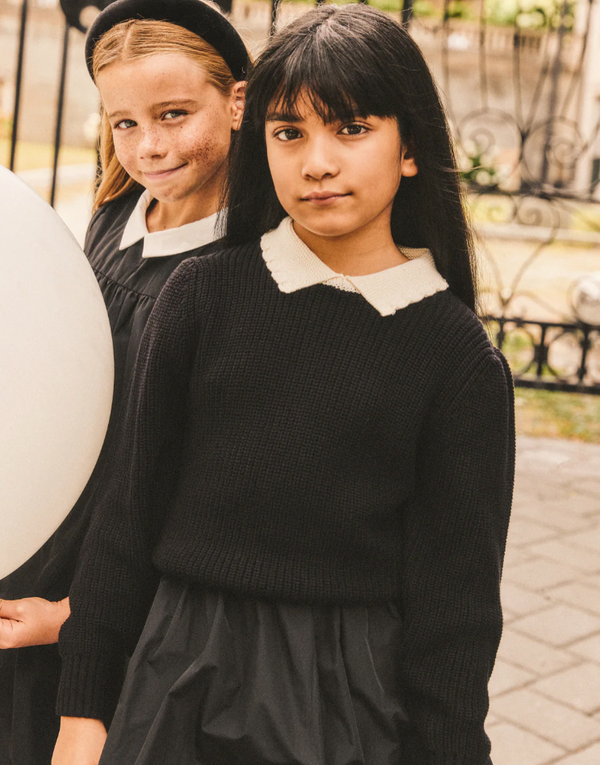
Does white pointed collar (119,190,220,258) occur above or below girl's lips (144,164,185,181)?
below

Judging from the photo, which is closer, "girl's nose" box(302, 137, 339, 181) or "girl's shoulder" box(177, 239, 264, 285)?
"girl's nose" box(302, 137, 339, 181)

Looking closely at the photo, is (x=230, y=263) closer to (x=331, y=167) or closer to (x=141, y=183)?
(x=331, y=167)

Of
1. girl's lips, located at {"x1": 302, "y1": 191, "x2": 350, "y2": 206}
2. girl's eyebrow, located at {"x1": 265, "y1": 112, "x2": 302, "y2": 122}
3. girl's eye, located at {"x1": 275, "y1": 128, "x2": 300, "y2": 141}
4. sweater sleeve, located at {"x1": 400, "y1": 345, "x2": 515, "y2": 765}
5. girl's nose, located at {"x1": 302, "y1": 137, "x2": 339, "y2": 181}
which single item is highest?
girl's eyebrow, located at {"x1": 265, "y1": 112, "x2": 302, "y2": 122}

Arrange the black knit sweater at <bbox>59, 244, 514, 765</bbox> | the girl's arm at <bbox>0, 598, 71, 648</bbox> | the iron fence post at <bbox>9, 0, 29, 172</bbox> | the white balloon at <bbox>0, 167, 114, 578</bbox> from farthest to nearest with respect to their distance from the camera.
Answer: the iron fence post at <bbox>9, 0, 29, 172</bbox>
the girl's arm at <bbox>0, 598, 71, 648</bbox>
the black knit sweater at <bbox>59, 244, 514, 765</bbox>
the white balloon at <bbox>0, 167, 114, 578</bbox>

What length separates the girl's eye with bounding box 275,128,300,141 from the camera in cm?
127

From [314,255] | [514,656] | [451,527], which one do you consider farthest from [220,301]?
[514,656]

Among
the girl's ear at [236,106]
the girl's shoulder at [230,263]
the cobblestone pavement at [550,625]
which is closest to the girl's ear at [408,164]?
the girl's shoulder at [230,263]

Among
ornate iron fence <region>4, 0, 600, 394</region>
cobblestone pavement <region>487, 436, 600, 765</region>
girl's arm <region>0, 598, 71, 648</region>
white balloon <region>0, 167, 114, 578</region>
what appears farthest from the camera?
ornate iron fence <region>4, 0, 600, 394</region>

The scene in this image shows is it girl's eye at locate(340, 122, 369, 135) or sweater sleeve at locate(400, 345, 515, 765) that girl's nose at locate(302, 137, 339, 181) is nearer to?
girl's eye at locate(340, 122, 369, 135)

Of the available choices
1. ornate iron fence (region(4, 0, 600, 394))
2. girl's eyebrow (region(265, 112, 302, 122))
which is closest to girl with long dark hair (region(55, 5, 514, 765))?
girl's eyebrow (region(265, 112, 302, 122))

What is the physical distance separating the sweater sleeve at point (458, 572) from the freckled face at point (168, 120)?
553 millimetres

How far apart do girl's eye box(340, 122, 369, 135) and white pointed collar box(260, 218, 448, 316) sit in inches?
6.8

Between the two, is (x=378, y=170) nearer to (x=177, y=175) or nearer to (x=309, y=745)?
(x=177, y=175)

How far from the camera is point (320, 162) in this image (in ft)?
3.99
